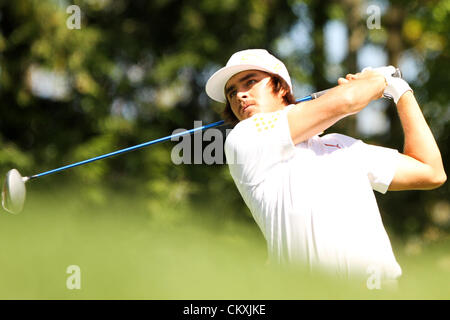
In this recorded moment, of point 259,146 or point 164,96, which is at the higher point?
point 164,96

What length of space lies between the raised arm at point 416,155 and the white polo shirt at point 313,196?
0.14 meters

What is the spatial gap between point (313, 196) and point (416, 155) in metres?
0.57

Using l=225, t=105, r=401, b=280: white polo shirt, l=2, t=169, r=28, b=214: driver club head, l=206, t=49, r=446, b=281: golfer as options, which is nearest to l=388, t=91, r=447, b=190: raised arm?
l=206, t=49, r=446, b=281: golfer

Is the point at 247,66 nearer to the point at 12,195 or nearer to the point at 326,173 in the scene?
the point at 326,173

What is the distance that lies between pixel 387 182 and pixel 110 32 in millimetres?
6350

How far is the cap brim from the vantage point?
89.2 inches

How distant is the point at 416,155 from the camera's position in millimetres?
2207

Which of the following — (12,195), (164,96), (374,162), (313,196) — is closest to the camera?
(313,196)

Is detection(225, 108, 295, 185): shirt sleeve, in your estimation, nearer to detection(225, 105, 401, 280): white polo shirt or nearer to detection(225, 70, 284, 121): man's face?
detection(225, 105, 401, 280): white polo shirt

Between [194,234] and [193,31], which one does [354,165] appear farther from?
[193,31]

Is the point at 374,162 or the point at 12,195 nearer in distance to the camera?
the point at 374,162

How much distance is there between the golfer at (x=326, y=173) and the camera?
6.09 ft

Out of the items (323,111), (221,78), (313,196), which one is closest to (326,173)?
(313,196)

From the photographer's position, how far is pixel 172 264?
2539mm
